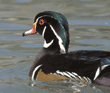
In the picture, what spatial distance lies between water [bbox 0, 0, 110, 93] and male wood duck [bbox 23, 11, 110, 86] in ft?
0.52

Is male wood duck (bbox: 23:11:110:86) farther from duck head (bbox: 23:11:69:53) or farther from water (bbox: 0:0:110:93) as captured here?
water (bbox: 0:0:110:93)

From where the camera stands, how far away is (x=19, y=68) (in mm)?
5906

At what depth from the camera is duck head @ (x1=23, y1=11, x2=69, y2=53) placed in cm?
507

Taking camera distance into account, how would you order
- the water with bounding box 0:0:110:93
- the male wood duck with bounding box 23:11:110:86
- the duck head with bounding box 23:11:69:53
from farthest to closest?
the duck head with bounding box 23:11:69:53 < the water with bounding box 0:0:110:93 < the male wood duck with bounding box 23:11:110:86

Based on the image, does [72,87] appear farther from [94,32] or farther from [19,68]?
[94,32]

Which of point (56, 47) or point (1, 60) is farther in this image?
point (1, 60)

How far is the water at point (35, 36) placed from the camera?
490 centimetres

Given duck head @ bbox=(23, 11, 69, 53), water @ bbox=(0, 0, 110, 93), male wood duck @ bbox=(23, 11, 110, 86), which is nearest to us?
male wood duck @ bbox=(23, 11, 110, 86)

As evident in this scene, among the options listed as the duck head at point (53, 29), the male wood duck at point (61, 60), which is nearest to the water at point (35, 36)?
the male wood duck at point (61, 60)

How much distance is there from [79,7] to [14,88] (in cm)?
677

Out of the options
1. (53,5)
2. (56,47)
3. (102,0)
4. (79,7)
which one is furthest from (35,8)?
(56,47)

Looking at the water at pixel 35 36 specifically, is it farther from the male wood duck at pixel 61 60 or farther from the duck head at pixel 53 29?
the duck head at pixel 53 29

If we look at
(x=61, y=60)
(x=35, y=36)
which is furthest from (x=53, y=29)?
(x=35, y=36)

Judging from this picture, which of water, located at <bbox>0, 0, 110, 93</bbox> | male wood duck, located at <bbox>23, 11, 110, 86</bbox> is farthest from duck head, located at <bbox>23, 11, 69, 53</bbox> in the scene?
water, located at <bbox>0, 0, 110, 93</bbox>
